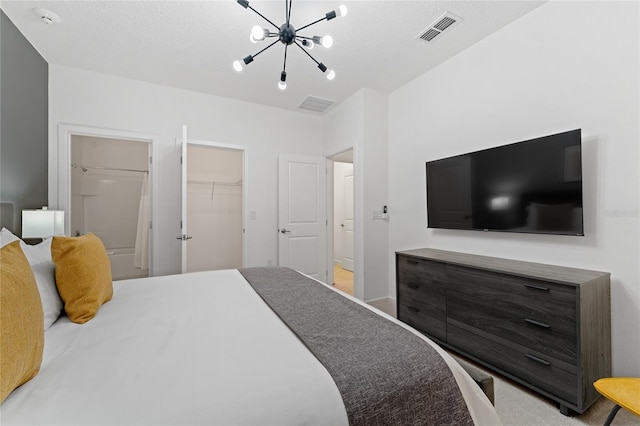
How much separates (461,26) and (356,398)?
290 cm

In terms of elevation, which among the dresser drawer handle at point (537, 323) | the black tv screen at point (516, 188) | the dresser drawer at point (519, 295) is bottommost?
the dresser drawer handle at point (537, 323)

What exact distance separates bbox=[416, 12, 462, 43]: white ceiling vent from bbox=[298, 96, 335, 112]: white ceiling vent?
5.28ft

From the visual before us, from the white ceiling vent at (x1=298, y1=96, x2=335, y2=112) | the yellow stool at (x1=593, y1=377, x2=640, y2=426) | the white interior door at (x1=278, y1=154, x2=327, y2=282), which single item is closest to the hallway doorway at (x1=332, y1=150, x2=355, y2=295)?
the white interior door at (x1=278, y1=154, x2=327, y2=282)

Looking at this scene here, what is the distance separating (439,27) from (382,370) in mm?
2719

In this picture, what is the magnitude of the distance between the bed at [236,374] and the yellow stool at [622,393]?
0.79 metres

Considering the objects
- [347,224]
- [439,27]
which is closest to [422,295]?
[439,27]

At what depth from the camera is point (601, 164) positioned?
6.16 ft

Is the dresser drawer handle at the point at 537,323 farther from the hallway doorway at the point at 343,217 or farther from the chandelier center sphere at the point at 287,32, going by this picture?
the hallway doorway at the point at 343,217

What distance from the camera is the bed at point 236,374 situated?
0.73m

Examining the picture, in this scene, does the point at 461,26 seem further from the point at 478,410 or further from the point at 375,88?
the point at 478,410

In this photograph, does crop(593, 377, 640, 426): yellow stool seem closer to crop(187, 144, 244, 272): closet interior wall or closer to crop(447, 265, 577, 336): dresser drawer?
crop(447, 265, 577, 336): dresser drawer

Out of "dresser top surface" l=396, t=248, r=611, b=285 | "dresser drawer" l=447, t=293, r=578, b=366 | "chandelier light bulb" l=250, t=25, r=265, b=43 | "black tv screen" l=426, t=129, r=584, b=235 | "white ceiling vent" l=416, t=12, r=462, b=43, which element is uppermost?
"white ceiling vent" l=416, t=12, r=462, b=43

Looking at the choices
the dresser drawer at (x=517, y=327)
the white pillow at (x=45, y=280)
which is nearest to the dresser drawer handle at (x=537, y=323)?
the dresser drawer at (x=517, y=327)

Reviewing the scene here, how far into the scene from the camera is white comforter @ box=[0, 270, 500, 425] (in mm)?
710
